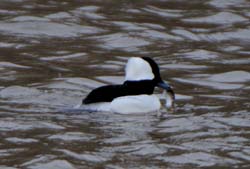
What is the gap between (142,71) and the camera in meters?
13.4

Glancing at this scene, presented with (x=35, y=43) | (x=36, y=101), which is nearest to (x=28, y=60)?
(x=35, y=43)

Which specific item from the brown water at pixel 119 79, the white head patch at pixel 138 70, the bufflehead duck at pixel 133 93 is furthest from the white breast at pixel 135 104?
the white head patch at pixel 138 70

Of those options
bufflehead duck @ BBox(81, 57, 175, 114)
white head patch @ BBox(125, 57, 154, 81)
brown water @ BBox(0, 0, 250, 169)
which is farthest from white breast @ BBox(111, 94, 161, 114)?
white head patch @ BBox(125, 57, 154, 81)

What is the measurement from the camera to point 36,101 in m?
13.5

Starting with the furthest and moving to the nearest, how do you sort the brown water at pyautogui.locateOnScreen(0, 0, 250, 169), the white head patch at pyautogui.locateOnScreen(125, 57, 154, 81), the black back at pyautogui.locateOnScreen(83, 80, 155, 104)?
the white head patch at pyautogui.locateOnScreen(125, 57, 154, 81) < the black back at pyautogui.locateOnScreen(83, 80, 155, 104) < the brown water at pyautogui.locateOnScreen(0, 0, 250, 169)

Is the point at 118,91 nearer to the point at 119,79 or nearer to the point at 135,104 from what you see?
the point at 135,104

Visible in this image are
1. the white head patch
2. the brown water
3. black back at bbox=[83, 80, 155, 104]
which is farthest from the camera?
the white head patch

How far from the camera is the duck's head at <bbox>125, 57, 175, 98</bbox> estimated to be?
13.3 meters

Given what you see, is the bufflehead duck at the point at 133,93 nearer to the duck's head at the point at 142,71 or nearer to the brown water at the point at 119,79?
the duck's head at the point at 142,71

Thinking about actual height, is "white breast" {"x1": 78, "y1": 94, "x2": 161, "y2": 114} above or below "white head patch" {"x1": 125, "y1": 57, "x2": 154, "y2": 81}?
below

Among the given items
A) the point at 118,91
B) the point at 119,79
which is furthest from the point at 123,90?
the point at 119,79

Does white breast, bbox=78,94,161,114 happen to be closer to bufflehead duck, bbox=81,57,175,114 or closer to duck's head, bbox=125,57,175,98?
bufflehead duck, bbox=81,57,175,114

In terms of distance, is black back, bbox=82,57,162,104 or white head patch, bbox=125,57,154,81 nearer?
black back, bbox=82,57,162,104

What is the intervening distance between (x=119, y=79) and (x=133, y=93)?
1.88m
